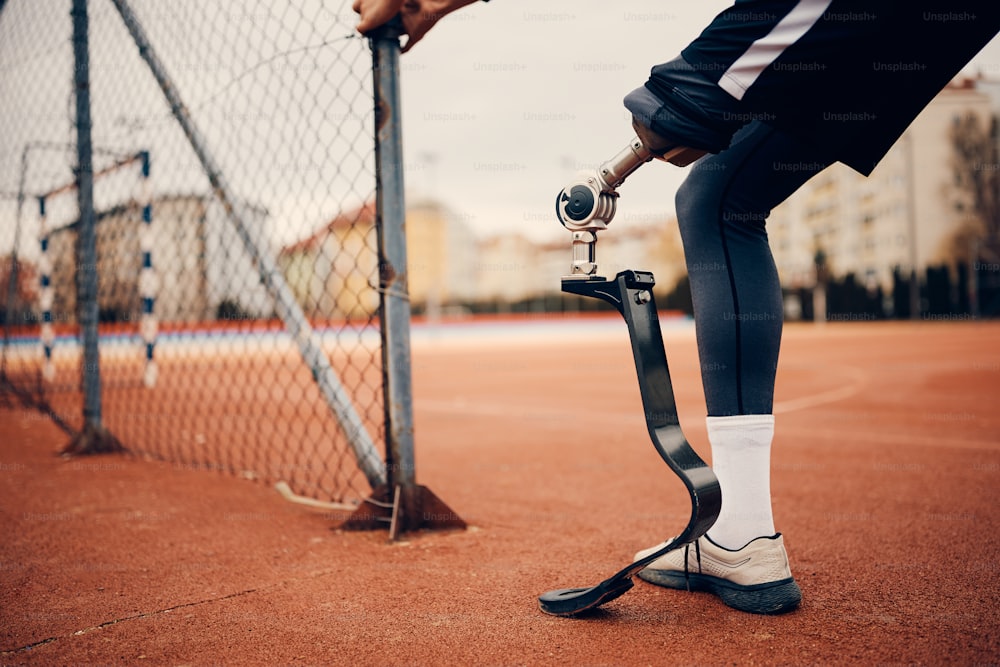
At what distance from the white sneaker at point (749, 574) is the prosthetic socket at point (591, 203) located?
631 mm

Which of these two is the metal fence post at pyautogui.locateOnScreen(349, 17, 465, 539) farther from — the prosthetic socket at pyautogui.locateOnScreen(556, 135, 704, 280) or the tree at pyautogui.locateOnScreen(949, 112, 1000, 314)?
the tree at pyautogui.locateOnScreen(949, 112, 1000, 314)

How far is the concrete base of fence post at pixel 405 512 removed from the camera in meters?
2.10

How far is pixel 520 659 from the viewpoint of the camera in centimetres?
126

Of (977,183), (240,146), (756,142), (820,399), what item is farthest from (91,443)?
(977,183)

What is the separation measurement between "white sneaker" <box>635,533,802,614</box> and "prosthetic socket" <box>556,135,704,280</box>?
2.07 feet

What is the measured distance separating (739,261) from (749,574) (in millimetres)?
655

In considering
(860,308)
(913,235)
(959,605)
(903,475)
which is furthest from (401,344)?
(913,235)

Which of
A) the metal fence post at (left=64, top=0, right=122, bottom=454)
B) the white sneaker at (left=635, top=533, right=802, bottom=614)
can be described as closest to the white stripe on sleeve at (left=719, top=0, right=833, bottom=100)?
the white sneaker at (left=635, top=533, right=802, bottom=614)

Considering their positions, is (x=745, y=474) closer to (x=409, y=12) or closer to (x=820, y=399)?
(x=409, y=12)

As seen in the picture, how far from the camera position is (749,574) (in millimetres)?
1460

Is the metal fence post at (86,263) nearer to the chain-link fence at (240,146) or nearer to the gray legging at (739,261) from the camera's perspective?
the chain-link fence at (240,146)

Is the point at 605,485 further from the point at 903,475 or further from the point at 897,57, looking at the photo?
the point at 897,57

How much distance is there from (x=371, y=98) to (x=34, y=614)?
158 centimetres

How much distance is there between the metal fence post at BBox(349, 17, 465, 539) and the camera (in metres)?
2.13
